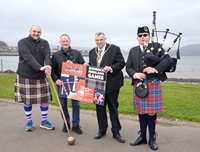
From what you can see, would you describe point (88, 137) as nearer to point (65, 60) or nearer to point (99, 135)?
point (99, 135)

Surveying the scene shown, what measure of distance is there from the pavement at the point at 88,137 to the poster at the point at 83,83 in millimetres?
839

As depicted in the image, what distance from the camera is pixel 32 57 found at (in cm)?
404

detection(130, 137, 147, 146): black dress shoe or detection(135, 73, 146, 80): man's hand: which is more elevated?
detection(135, 73, 146, 80): man's hand


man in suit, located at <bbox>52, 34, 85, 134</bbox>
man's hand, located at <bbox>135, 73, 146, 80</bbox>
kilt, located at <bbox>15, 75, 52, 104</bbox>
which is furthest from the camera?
kilt, located at <bbox>15, 75, 52, 104</bbox>

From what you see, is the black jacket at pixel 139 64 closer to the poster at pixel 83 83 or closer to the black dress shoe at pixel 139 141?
the poster at pixel 83 83

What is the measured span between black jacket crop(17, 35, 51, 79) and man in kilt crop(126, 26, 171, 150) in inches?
76.7

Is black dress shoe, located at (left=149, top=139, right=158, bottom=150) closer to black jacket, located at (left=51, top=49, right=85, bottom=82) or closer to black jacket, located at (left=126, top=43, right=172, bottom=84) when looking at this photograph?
black jacket, located at (left=126, top=43, right=172, bottom=84)

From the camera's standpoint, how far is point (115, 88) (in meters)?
3.91

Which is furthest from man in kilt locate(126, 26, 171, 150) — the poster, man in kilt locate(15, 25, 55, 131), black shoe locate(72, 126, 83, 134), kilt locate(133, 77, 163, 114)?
man in kilt locate(15, 25, 55, 131)

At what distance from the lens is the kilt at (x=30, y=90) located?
4.28 meters

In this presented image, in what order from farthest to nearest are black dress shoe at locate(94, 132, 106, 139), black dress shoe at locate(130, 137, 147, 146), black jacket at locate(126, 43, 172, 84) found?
black dress shoe at locate(94, 132, 106, 139) < black dress shoe at locate(130, 137, 147, 146) < black jacket at locate(126, 43, 172, 84)

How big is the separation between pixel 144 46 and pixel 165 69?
607 mm

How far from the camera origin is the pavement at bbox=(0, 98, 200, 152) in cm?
353

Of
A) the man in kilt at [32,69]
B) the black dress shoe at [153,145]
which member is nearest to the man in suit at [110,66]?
the black dress shoe at [153,145]
